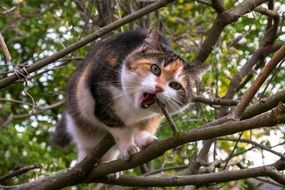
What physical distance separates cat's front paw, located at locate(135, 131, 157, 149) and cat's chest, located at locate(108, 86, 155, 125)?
0.32 ft

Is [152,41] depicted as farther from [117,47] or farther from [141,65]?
[117,47]

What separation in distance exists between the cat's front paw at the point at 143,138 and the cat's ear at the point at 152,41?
50cm

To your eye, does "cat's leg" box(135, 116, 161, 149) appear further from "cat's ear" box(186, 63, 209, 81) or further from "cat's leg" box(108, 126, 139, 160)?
"cat's ear" box(186, 63, 209, 81)

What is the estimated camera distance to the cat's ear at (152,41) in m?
3.26

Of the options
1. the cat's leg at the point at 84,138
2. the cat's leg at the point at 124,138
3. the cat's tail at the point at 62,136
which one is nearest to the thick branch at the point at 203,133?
the cat's leg at the point at 124,138

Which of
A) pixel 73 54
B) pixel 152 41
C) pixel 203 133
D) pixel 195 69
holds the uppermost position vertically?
pixel 73 54

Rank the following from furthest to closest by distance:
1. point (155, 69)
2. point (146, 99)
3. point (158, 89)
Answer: point (155, 69) < point (146, 99) < point (158, 89)

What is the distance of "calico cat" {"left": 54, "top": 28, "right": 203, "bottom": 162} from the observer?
3.16m

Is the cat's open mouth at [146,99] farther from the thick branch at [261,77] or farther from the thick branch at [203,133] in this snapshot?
the thick branch at [261,77]

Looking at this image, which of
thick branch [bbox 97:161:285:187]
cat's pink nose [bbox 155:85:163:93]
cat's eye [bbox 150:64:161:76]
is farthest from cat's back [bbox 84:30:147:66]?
thick branch [bbox 97:161:285:187]

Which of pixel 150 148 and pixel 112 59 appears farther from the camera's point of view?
pixel 112 59

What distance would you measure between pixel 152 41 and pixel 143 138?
1.84ft

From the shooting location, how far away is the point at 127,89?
323cm

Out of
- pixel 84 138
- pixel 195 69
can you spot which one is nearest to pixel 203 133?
pixel 195 69
